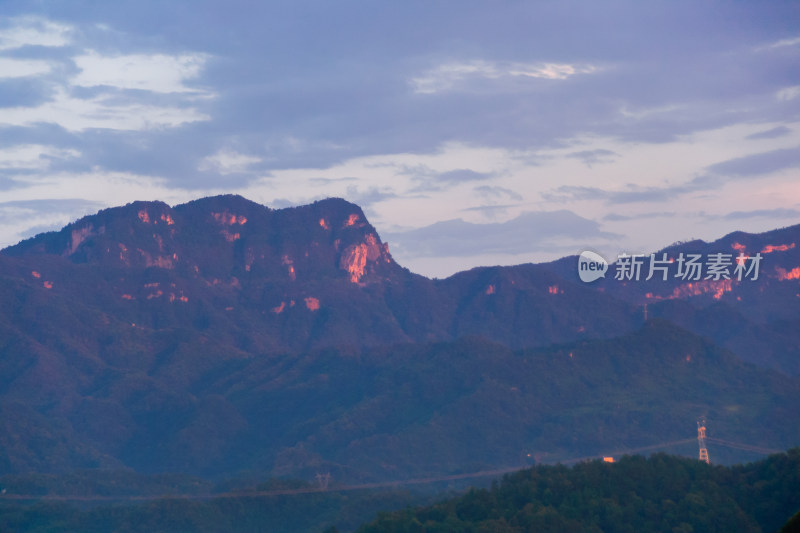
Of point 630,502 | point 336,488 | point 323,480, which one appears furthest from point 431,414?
point 630,502

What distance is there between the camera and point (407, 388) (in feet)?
606

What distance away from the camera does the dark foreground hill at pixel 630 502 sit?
78.8 meters

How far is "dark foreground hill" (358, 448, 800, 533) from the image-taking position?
3103 inches

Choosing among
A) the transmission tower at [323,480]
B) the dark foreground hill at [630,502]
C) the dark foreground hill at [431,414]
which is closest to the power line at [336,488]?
the transmission tower at [323,480]

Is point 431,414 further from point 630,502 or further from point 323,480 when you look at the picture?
point 630,502

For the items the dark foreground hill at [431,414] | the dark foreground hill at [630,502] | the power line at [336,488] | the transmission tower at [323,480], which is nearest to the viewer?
the dark foreground hill at [630,502]

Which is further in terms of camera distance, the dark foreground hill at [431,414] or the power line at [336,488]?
the dark foreground hill at [431,414]

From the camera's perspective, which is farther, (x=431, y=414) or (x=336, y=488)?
(x=431, y=414)

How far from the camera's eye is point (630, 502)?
276 feet

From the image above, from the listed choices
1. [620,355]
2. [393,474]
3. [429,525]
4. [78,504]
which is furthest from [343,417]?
[429,525]

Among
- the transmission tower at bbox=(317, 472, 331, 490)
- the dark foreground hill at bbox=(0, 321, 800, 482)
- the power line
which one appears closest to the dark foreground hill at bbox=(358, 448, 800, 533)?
the power line

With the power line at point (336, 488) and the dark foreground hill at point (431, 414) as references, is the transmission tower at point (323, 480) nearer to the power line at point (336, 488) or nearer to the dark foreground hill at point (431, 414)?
the power line at point (336, 488)

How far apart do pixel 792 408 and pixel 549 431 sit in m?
32.7

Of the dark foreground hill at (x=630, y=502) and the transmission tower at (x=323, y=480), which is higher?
the dark foreground hill at (x=630, y=502)
